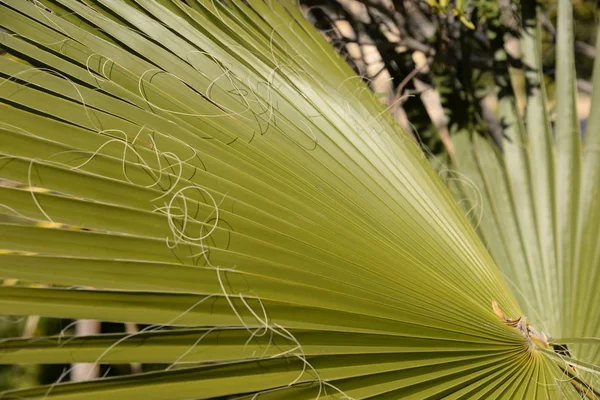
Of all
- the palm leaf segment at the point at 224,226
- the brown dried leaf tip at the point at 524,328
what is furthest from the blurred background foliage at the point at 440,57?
the brown dried leaf tip at the point at 524,328

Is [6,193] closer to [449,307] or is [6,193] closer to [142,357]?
[142,357]

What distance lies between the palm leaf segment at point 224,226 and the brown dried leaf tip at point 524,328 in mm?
17

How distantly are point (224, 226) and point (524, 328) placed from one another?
0.74m

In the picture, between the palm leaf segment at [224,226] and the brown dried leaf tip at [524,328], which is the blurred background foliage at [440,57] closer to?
the palm leaf segment at [224,226]

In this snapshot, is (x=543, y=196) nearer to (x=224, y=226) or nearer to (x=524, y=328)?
(x=524, y=328)

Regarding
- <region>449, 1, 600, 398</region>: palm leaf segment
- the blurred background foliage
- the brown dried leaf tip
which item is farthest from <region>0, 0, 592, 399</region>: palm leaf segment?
the blurred background foliage

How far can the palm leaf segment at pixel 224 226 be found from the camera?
2.82 ft

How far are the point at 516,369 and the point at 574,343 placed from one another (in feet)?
0.84

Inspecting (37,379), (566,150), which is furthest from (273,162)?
(37,379)

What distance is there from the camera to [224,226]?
3.21ft

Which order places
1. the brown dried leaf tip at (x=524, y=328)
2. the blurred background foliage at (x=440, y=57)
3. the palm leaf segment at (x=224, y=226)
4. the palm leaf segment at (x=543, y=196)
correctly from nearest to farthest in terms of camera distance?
the palm leaf segment at (x=224, y=226), the brown dried leaf tip at (x=524, y=328), the palm leaf segment at (x=543, y=196), the blurred background foliage at (x=440, y=57)

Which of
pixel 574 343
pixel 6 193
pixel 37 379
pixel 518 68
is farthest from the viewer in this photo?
pixel 518 68

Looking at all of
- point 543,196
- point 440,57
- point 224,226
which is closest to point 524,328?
point 543,196

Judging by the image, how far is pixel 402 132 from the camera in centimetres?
154
